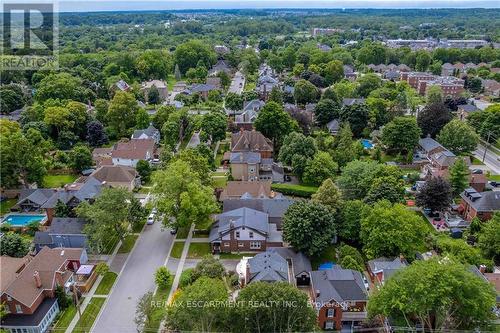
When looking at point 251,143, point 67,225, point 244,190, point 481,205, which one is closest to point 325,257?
point 244,190

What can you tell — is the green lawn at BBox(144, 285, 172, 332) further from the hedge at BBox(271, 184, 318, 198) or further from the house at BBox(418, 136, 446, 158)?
the house at BBox(418, 136, 446, 158)

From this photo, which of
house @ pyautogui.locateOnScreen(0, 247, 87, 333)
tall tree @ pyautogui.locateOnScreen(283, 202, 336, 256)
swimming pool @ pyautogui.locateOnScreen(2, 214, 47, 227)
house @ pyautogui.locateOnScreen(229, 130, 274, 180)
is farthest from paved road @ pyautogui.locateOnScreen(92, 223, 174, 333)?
house @ pyautogui.locateOnScreen(229, 130, 274, 180)

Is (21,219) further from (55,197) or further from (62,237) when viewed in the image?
(62,237)

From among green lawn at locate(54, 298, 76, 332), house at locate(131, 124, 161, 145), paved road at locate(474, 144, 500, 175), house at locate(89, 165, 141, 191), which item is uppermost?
paved road at locate(474, 144, 500, 175)

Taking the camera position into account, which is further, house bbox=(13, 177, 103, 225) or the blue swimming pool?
the blue swimming pool

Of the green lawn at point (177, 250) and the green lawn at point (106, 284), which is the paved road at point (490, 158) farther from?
the green lawn at point (106, 284)

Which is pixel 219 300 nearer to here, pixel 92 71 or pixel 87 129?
pixel 87 129

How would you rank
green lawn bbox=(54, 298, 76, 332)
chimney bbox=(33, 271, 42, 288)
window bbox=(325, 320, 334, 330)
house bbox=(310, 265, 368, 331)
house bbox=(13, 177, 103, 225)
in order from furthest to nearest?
1. house bbox=(13, 177, 103, 225)
2. chimney bbox=(33, 271, 42, 288)
3. green lawn bbox=(54, 298, 76, 332)
4. window bbox=(325, 320, 334, 330)
5. house bbox=(310, 265, 368, 331)
